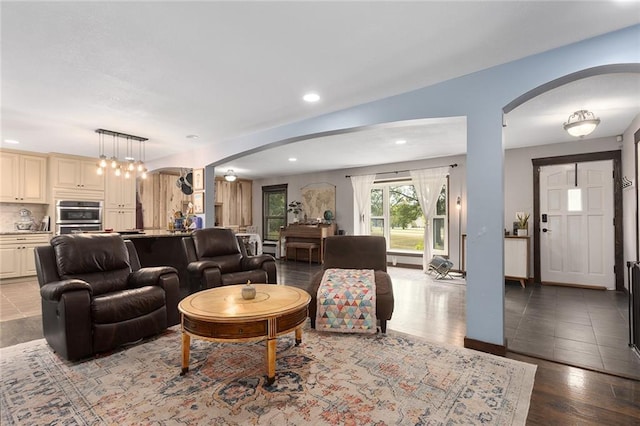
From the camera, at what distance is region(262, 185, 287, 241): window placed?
938cm

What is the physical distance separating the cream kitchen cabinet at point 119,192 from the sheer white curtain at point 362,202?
203 inches

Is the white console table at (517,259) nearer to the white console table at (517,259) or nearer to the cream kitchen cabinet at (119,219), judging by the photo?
the white console table at (517,259)

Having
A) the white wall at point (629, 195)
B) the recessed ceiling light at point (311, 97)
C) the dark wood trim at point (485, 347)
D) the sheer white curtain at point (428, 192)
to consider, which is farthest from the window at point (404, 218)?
the recessed ceiling light at point (311, 97)

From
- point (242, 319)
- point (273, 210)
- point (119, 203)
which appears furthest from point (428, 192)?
point (119, 203)

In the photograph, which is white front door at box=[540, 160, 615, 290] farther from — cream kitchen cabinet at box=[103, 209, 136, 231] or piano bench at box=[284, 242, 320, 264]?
cream kitchen cabinet at box=[103, 209, 136, 231]

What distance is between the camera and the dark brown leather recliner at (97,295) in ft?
8.09

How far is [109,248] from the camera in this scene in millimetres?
3178

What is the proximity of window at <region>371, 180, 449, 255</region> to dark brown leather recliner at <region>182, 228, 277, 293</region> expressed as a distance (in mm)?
4128

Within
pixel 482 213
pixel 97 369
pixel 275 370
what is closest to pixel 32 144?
pixel 97 369

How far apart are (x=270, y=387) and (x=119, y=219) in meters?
6.26

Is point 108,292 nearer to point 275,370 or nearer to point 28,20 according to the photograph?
point 275,370

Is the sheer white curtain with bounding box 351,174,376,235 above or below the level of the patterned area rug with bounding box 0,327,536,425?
above

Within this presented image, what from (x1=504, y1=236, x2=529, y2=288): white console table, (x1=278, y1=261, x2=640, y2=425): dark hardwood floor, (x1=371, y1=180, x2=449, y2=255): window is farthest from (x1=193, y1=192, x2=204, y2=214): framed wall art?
(x1=504, y1=236, x2=529, y2=288): white console table

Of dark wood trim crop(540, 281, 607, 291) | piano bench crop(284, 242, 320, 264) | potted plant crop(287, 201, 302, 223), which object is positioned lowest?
dark wood trim crop(540, 281, 607, 291)
